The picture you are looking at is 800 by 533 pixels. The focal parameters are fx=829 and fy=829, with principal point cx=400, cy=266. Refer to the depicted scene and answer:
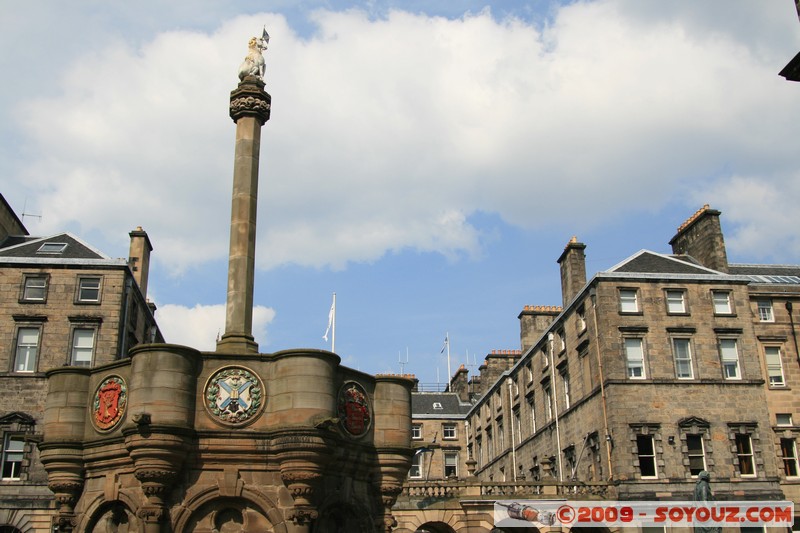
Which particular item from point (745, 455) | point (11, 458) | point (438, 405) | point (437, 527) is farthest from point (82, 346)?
point (438, 405)

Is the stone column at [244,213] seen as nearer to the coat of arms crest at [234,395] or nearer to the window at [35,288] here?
the coat of arms crest at [234,395]

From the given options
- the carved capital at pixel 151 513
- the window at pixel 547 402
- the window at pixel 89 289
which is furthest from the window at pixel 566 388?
the carved capital at pixel 151 513

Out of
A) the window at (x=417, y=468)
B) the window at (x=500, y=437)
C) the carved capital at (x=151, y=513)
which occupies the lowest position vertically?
the carved capital at (x=151, y=513)

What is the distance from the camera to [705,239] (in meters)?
45.8

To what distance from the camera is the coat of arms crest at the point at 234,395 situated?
1869cm

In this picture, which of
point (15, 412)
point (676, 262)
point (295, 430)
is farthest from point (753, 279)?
point (15, 412)

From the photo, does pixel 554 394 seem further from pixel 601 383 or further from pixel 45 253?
pixel 45 253

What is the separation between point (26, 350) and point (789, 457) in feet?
130

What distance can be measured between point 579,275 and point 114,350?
86.5ft

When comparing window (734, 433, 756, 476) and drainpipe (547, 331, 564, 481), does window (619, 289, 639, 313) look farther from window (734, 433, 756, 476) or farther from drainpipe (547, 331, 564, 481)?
drainpipe (547, 331, 564, 481)

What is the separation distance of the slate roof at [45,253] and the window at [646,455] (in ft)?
96.8

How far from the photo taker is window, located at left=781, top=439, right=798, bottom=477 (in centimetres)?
4200

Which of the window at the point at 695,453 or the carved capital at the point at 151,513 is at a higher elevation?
the window at the point at 695,453

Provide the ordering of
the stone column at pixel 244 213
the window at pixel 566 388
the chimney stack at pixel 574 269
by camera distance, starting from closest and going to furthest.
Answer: the stone column at pixel 244 213, the window at pixel 566 388, the chimney stack at pixel 574 269
